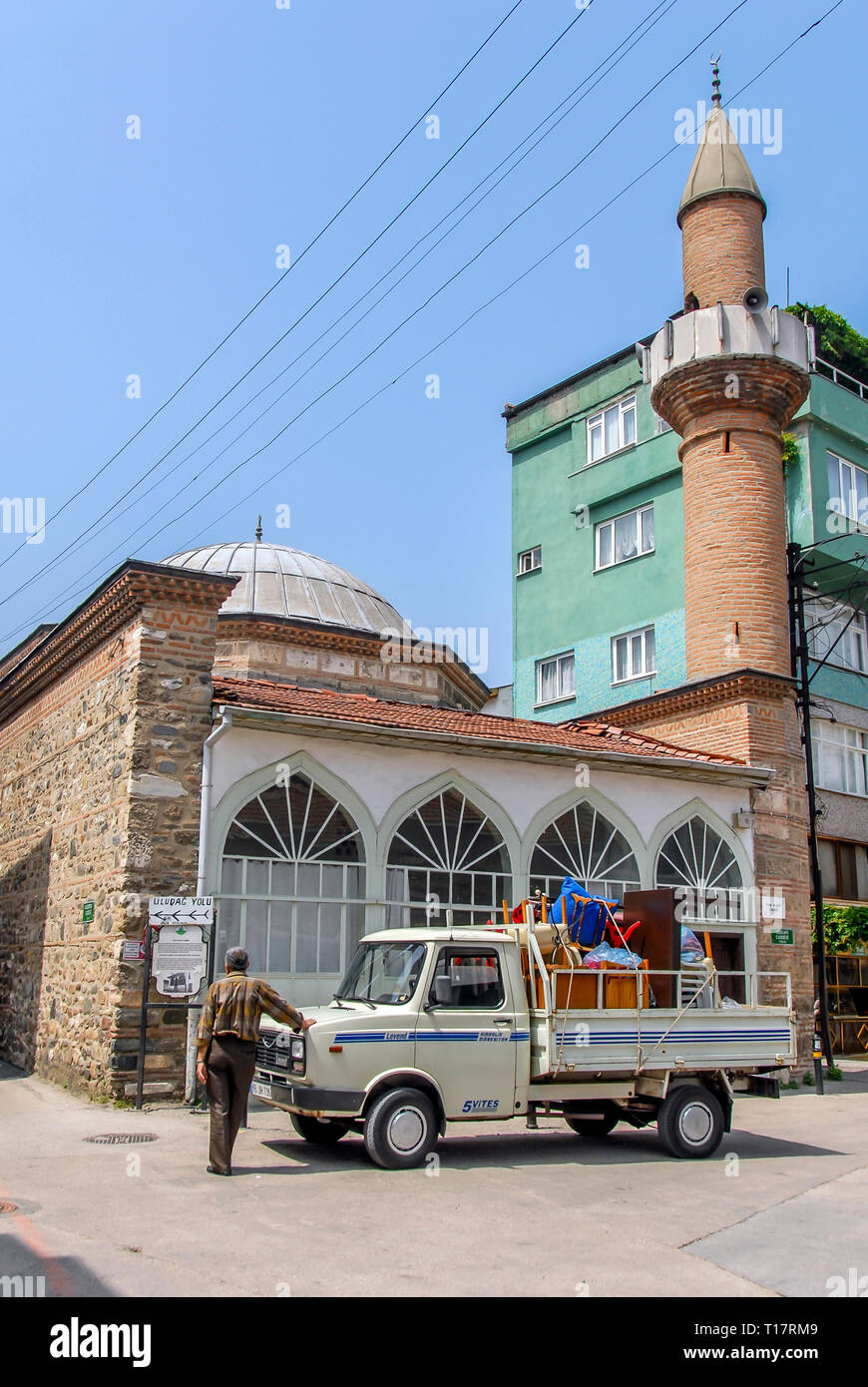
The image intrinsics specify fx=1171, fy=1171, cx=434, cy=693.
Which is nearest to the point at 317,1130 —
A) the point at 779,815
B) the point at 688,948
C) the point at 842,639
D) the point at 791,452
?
the point at 688,948

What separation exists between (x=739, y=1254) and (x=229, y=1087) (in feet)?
11.6

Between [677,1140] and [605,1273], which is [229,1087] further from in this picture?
[677,1140]

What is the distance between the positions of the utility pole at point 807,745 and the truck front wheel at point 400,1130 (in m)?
10.9

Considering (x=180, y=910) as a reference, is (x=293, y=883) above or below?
above

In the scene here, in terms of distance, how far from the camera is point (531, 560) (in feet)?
103

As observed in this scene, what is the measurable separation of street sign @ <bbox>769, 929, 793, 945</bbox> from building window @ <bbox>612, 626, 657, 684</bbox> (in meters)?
10.3

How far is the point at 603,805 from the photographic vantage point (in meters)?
15.2

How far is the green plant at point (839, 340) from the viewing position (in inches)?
1090

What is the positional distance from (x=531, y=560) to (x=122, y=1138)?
23.3 meters

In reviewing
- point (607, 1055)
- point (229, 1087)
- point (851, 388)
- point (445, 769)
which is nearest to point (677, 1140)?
point (607, 1055)

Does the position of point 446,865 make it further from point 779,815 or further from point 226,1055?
point 779,815

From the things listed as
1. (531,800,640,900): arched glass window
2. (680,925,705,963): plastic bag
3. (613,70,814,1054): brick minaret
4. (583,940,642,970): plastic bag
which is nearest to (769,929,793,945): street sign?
(613,70,814,1054): brick minaret

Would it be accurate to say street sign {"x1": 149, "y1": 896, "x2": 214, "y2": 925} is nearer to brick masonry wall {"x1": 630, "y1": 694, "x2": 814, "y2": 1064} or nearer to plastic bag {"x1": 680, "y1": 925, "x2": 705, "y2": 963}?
plastic bag {"x1": 680, "y1": 925, "x2": 705, "y2": 963}

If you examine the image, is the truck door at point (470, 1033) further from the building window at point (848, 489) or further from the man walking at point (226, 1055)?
the building window at point (848, 489)
